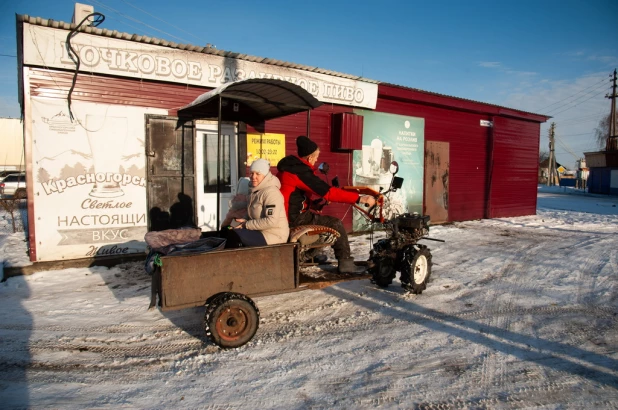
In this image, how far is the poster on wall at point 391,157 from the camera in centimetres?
1043

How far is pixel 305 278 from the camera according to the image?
451cm

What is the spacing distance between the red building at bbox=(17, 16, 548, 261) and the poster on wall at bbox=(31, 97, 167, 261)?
0.6 inches

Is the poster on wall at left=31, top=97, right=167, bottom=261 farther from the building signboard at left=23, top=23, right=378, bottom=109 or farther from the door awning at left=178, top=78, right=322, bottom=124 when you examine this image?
the door awning at left=178, top=78, right=322, bottom=124

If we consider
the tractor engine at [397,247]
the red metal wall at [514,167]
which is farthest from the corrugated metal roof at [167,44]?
the red metal wall at [514,167]

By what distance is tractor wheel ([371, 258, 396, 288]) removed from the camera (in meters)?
5.28

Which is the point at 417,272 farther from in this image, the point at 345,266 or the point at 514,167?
the point at 514,167

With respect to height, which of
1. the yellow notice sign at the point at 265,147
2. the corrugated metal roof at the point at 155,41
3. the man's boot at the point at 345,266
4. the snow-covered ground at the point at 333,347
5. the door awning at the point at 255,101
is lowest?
the snow-covered ground at the point at 333,347

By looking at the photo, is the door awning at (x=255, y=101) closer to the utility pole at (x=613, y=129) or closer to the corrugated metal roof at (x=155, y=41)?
the corrugated metal roof at (x=155, y=41)

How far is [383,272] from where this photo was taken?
5.38 metres

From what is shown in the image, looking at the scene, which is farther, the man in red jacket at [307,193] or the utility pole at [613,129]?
the utility pole at [613,129]

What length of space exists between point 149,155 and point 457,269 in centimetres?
577

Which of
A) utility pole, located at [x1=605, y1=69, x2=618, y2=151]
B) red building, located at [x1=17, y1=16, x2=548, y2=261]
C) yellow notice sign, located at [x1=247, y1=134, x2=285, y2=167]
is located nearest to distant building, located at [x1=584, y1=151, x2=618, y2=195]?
utility pole, located at [x1=605, y1=69, x2=618, y2=151]

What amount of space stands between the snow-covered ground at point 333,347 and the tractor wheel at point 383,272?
149mm

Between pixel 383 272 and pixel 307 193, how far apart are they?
1527 mm
